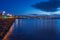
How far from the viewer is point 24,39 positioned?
16766 millimetres

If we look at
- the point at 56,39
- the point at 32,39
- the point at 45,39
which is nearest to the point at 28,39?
the point at 32,39

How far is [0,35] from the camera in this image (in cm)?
1523

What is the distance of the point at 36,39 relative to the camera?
56.0ft

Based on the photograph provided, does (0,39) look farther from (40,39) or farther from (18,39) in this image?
(40,39)

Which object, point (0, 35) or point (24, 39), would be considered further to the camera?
point (24, 39)

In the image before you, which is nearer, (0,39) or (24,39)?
(0,39)

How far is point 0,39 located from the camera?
14.5 m

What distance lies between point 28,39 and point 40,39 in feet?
4.65

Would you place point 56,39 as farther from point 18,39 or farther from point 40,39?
point 18,39

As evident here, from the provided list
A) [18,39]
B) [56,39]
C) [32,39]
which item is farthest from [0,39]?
[56,39]

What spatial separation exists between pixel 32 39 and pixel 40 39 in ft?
3.10

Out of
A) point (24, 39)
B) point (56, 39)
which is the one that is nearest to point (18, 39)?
point (24, 39)

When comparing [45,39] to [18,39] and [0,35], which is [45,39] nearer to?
[18,39]

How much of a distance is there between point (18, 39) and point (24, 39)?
27.4 inches
